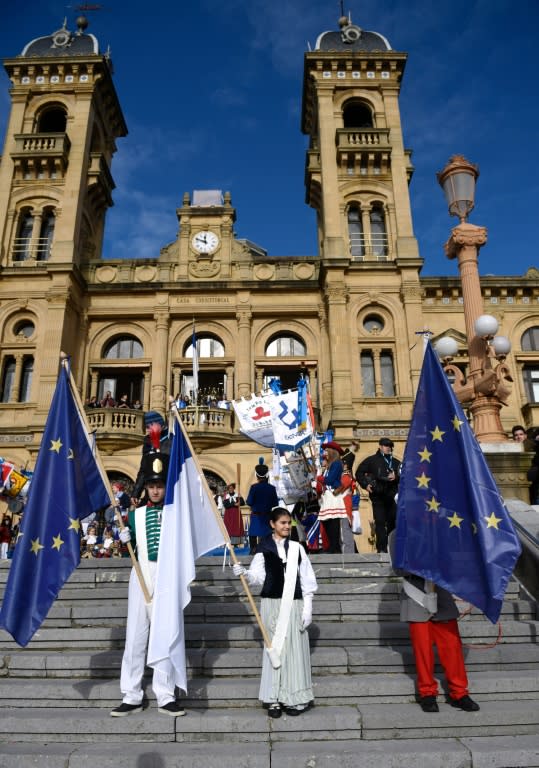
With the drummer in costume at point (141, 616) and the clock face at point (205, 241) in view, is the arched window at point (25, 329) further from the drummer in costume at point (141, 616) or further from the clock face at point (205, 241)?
the drummer in costume at point (141, 616)

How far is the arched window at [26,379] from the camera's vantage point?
23.5 m

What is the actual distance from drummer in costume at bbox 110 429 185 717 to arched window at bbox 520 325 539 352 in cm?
2337

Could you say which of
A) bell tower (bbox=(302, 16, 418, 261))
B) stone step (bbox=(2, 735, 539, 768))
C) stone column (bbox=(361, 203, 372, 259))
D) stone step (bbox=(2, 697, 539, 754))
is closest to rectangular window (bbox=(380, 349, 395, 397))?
bell tower (bbox=(302, 16, 418, 261))

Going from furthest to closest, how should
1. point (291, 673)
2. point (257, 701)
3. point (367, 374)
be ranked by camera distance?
point (367, 374) < point (257, 701) < point (291, 673)

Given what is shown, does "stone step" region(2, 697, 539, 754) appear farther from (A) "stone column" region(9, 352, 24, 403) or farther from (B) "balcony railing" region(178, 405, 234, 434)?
(A) "stone column" region(9, 352, 24, 403)

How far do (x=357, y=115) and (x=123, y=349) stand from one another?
17530 millimetres

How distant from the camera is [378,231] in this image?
88.1 feet

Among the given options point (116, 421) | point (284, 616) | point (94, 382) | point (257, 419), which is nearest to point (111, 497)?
point (284, 616)

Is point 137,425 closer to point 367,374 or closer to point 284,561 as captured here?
point 367,374

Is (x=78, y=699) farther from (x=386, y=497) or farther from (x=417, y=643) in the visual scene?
(x=386, y=497)

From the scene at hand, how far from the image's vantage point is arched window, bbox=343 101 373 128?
29312 mm

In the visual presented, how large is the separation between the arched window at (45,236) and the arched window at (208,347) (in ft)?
25.3

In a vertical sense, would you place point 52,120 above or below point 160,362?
above

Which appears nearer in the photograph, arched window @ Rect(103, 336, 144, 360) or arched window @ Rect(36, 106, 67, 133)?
arched window @ Rect(103, 336, 144, 360)
